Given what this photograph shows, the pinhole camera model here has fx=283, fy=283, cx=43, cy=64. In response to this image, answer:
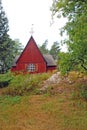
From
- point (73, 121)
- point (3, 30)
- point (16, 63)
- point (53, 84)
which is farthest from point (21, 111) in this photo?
point (3, 30)

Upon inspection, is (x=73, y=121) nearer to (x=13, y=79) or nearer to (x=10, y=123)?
(x=10, y=123)

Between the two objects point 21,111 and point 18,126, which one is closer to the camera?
point 18,126

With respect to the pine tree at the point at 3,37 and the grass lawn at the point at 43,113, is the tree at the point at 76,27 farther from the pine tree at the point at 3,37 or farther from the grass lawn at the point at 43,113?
the pine tree at the point at 3,37

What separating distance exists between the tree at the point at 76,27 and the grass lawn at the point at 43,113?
265 centimetres

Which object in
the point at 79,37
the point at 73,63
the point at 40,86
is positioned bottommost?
the point at 40,86

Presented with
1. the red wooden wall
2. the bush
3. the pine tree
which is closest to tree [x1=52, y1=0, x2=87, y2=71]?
the bush

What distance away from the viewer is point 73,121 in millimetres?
14375

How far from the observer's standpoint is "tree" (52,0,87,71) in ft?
49.2

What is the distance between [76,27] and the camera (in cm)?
1562

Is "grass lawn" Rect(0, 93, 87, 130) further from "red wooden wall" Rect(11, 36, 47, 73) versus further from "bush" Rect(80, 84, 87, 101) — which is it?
"red wooden wall" Rect(11, 36, 47, 73)

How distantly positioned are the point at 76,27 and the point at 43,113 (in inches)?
202

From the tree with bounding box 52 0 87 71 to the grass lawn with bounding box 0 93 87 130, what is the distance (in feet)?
8.69

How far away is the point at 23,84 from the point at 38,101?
150 inches

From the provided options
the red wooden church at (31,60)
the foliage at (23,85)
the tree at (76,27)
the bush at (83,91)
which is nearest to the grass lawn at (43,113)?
the bush at (83,91)
